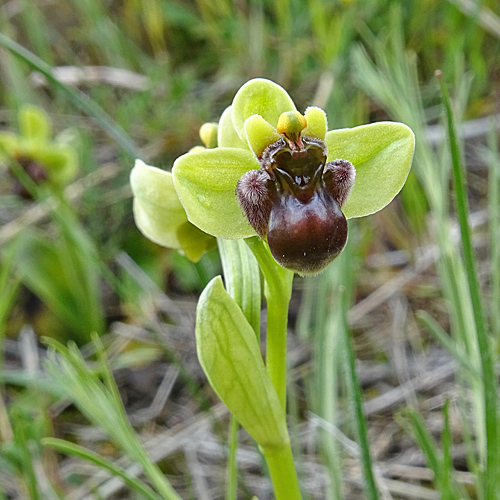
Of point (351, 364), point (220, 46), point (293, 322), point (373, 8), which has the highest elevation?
point (220, 46)

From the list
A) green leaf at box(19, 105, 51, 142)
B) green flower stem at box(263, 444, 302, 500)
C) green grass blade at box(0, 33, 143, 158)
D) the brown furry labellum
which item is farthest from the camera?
green leaf at box(19, 105, 51, 142)

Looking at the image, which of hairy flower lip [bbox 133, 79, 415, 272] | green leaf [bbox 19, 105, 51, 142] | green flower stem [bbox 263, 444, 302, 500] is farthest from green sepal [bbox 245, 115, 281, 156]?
green leaf [bbox 19, 105, 51, 142]

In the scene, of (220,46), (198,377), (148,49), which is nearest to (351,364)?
(198,377)

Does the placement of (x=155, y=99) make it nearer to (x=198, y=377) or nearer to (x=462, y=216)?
(x=198, y=377)

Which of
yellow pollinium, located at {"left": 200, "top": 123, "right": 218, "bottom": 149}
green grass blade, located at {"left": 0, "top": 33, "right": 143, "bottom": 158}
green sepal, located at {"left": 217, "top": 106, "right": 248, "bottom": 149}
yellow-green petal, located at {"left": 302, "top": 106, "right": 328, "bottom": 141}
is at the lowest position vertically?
yellow-green petal, located at {"left": 302, "top": 106, "right": 328, "bottom": 141}

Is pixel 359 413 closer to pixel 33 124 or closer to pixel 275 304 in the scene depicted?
pixel 275 304

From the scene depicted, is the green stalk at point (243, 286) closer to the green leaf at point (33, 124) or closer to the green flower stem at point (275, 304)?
the green flower stem at point (275, 304)

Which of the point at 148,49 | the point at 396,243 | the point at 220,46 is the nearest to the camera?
the point at 396,243

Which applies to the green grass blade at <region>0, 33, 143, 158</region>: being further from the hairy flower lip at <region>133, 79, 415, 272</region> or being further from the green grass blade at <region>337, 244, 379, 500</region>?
the green grass blade at <region>337, 244, 379, 500</region>
